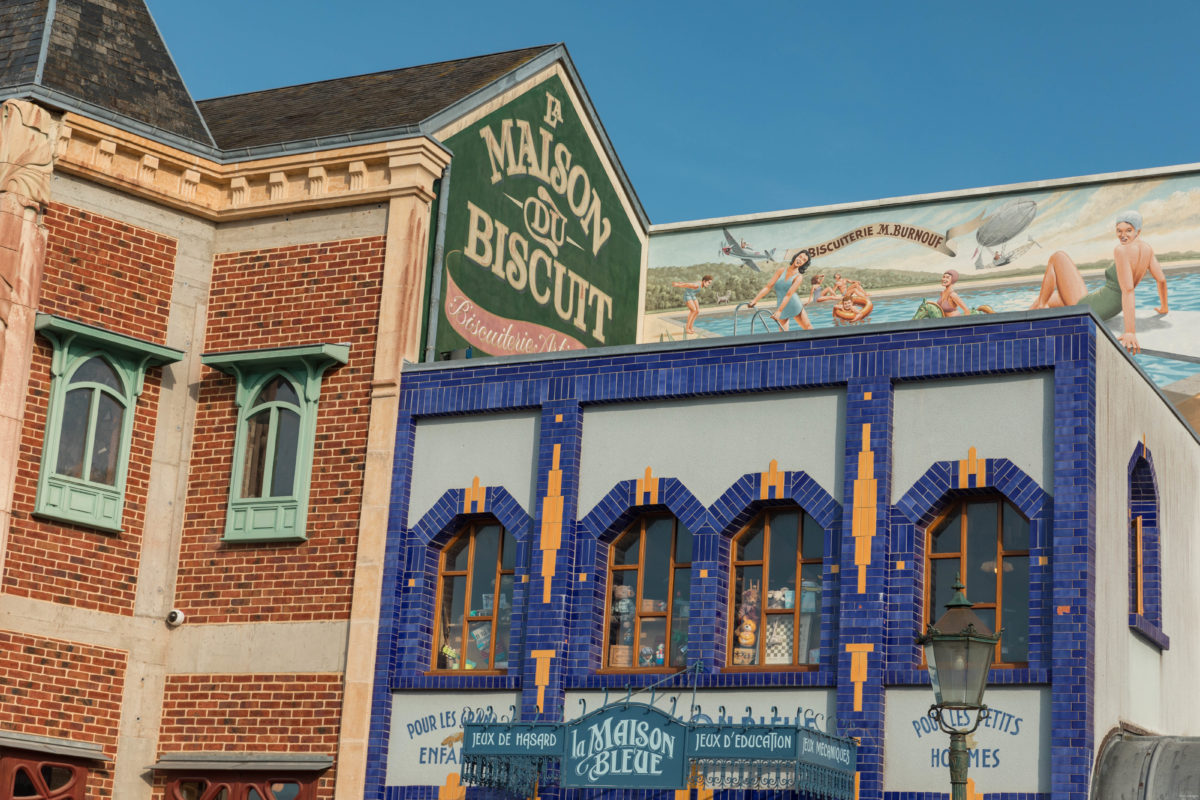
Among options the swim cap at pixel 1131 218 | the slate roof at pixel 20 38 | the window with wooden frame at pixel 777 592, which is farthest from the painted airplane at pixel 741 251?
the slate roof at pixel 20 38

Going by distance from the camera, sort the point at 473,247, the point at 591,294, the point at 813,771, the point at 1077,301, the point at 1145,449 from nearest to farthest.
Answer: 1. the point at 813,771
2. the point at 1145,449
3. the point at 473,247
4. the point at 591,294
5. the point at 1077,301

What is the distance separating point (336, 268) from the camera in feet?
68.6

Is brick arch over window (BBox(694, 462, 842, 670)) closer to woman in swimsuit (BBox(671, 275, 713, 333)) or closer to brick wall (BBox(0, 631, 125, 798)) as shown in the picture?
brick wall (BBox(0, 631, 125, 798))

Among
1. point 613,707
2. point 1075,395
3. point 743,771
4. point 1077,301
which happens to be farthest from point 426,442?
point 1077,301

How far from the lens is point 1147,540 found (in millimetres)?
19344

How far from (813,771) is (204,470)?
28.2 feet

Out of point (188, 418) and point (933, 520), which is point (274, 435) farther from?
point (933, 520)

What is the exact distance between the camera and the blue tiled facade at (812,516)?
16672mm

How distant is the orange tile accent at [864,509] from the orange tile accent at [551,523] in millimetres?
3319

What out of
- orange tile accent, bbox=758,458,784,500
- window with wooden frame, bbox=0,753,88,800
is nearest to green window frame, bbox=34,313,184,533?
window with wooden frame, bbox=0,753,88,800

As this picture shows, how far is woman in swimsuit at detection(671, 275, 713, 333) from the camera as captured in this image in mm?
31391

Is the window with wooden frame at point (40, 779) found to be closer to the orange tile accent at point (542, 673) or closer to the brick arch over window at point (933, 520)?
the orange tile accent at point (542, 673)

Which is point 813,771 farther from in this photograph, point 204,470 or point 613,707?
point 204,470

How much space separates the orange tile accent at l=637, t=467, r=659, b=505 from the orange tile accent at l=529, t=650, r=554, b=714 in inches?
74.6
